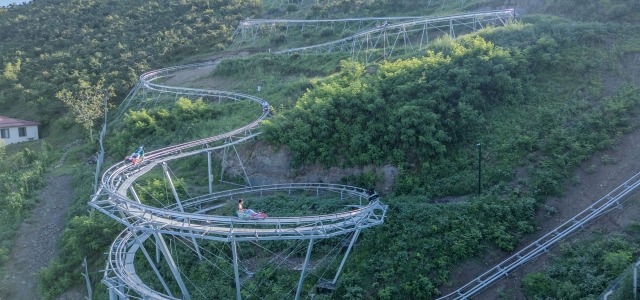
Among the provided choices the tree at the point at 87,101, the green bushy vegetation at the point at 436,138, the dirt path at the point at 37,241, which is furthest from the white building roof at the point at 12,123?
the dirt path at the point at 37,241

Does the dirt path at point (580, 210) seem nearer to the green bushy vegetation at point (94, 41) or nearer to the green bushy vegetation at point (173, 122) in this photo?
the green bushy vegetation at point (173, 122)

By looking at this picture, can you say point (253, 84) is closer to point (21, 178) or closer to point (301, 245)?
point (21, 178)

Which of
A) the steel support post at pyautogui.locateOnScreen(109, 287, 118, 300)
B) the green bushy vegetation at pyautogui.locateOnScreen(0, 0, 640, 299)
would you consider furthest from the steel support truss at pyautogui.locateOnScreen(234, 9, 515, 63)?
the steel support post at pyautogui.locateOnScreen(109, 287, 118, 300)

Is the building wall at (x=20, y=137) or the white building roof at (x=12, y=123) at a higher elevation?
the white building roof at (x=12, y=123)

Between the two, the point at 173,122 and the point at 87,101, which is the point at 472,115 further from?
the point at 87,101

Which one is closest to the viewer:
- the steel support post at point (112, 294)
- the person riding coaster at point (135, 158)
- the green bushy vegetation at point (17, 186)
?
the steel support post at point (112, 294)

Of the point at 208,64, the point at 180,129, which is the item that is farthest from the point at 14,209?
the point at 208,64

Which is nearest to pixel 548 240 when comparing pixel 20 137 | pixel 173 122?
pixel 173 122
